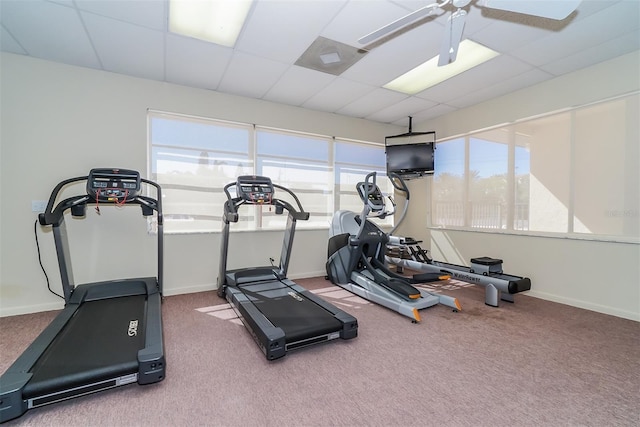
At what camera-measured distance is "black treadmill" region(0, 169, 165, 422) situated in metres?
1.71

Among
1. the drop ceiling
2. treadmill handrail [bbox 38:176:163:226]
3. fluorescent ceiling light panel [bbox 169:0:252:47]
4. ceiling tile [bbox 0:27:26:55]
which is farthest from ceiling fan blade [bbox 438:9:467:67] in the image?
ceiling tile [bbox 0:27:26:55]

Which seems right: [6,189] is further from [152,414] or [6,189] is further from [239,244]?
[152,414]

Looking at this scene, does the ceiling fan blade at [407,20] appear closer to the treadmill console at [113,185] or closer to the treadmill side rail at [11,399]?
the treadmill console at [113,185]

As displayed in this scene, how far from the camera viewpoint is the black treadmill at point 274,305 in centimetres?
239

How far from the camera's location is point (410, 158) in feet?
17.3

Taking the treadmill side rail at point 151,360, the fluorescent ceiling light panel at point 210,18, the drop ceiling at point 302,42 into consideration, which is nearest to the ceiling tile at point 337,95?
the drop ceiling at point 302,42

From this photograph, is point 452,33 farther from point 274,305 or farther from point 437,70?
point 274,305

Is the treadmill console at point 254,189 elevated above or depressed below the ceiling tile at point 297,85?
below

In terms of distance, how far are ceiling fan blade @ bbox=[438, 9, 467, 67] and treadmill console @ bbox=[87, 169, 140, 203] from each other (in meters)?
3.24

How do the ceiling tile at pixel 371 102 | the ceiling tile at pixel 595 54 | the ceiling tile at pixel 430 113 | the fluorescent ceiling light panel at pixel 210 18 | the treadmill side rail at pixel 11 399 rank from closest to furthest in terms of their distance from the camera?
the treadmill side rail at pixel 11 399 < the fluorescent ceiling light panel at pixel 210 18 < the ceiling tile at pixel 595 54 < the ceiling tile at pixel 371 102 < the ceiling tile at pixel 430 113

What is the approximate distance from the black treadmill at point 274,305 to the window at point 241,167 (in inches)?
31.1

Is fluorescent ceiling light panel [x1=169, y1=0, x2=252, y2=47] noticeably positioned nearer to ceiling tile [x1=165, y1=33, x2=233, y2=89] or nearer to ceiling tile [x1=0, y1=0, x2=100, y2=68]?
ceiling tile [x1=165, y1=33, x2=233, y2=89]

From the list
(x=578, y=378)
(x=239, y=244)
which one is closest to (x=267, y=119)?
(x=239, y=244)

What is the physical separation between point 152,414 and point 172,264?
8.24ft
